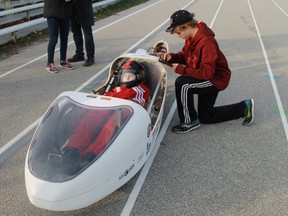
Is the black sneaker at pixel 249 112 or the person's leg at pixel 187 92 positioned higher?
the person's leg at pixel 187 92

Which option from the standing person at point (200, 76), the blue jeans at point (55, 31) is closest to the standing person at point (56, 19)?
the blue jeans at point (55, 31)

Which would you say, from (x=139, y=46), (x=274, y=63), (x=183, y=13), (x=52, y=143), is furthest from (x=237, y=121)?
(x=139, y=46)

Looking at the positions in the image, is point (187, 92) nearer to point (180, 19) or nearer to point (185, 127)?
point (185, 127)

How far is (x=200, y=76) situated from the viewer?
160 inches

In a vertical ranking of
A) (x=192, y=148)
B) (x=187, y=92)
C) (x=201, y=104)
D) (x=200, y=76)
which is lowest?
(x=192, y=148)

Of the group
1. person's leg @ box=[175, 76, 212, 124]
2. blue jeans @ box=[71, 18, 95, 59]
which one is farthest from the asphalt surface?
blue jeans @ box=[71, 18, 95, 59]

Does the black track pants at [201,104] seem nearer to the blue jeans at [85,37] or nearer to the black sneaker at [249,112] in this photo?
the black sneaker at [249,112]

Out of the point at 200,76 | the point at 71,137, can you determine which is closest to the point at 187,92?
the point at 200,76

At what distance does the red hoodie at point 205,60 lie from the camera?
13.2ft

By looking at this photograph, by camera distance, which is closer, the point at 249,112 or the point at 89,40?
the point at 249,112

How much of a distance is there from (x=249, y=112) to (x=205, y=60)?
1.04 metres

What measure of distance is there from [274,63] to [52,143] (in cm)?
593

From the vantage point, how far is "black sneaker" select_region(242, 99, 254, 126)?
4.49m

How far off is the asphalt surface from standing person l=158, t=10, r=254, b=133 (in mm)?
171
